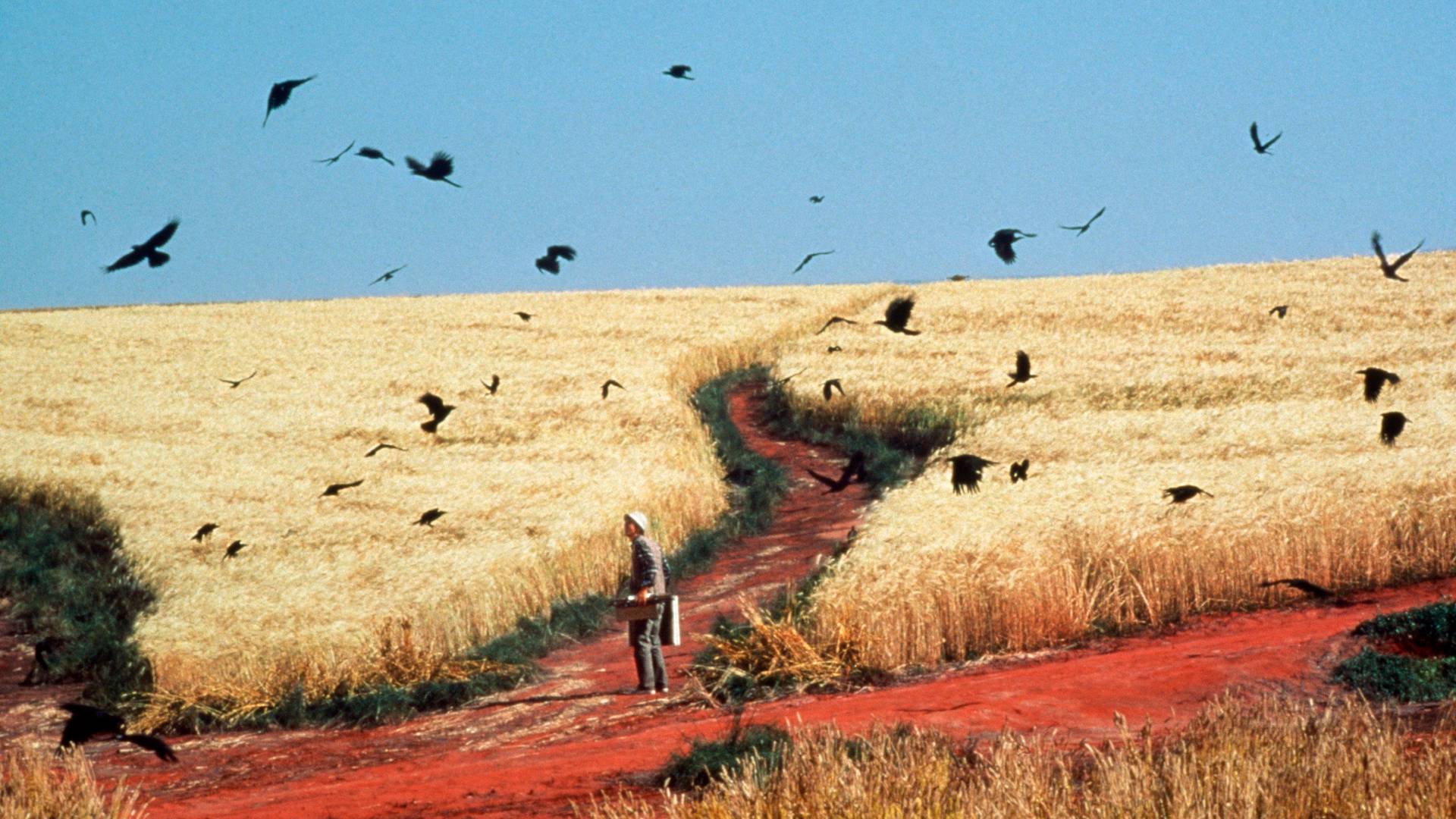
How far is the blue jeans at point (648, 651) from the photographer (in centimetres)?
1394

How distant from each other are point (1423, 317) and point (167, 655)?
33747 millimetres

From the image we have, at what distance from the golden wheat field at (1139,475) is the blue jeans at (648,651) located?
163cm

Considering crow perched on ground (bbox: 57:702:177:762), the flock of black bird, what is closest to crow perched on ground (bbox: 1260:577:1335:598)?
the flock of black bird

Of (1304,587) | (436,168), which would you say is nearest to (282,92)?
(436,168)

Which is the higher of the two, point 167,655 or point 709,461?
point 709,461

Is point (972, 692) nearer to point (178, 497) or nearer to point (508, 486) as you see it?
point (508, 486)

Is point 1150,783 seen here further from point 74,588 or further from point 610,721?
point 74,588

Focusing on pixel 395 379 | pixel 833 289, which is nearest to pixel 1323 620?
pixel 395 379

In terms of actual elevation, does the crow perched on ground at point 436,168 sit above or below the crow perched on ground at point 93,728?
above

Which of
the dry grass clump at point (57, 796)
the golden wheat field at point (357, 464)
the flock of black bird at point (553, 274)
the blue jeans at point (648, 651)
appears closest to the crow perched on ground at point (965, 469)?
the flock of black bird at point (553, 274)

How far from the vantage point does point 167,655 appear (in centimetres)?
1448

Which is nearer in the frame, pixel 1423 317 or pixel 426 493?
pixel 426 493

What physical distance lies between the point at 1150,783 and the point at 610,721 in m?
7.04

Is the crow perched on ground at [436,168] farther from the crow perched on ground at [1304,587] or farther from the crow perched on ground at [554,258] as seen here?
the crow perched on ground at [1304,587]
